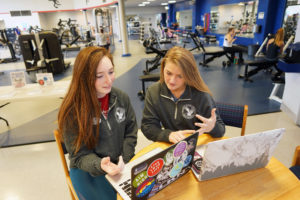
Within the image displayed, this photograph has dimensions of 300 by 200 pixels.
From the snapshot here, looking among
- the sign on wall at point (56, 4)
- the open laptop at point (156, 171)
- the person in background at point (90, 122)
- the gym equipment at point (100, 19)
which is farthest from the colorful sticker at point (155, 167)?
the sign on wall at point (56, 4)

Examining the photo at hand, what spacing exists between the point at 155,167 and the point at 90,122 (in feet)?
2.02

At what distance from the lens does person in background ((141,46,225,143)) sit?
4.65 feet

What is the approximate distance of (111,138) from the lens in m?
1.41

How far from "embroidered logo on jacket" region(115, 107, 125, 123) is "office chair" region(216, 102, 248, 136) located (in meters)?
0.94

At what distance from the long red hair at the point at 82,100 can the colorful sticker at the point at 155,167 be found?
583 millimetres

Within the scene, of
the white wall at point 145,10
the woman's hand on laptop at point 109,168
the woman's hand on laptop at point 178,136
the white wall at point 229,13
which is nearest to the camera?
the woman's hand on laptop at point 109,168

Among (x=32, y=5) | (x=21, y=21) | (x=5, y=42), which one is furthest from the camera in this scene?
(x=21, y=21)

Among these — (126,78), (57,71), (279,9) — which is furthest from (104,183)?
(279,9)

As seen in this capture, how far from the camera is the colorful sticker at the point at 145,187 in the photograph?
0.84m

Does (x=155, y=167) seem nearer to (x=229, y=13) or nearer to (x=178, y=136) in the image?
(x=178, y=136)

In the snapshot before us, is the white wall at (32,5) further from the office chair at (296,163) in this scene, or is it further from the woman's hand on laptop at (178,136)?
the office chair at (296,163)

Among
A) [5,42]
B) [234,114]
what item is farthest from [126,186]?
[5,42]

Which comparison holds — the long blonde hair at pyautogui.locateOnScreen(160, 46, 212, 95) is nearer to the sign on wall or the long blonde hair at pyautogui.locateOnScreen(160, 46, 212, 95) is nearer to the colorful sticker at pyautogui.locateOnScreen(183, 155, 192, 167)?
the colorful sticker at pyautogui.locateOnScreen(183, 155, 192, 167)

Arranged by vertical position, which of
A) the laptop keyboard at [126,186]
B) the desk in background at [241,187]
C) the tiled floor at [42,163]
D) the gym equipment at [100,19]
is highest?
the gym equipment at [100,19]
